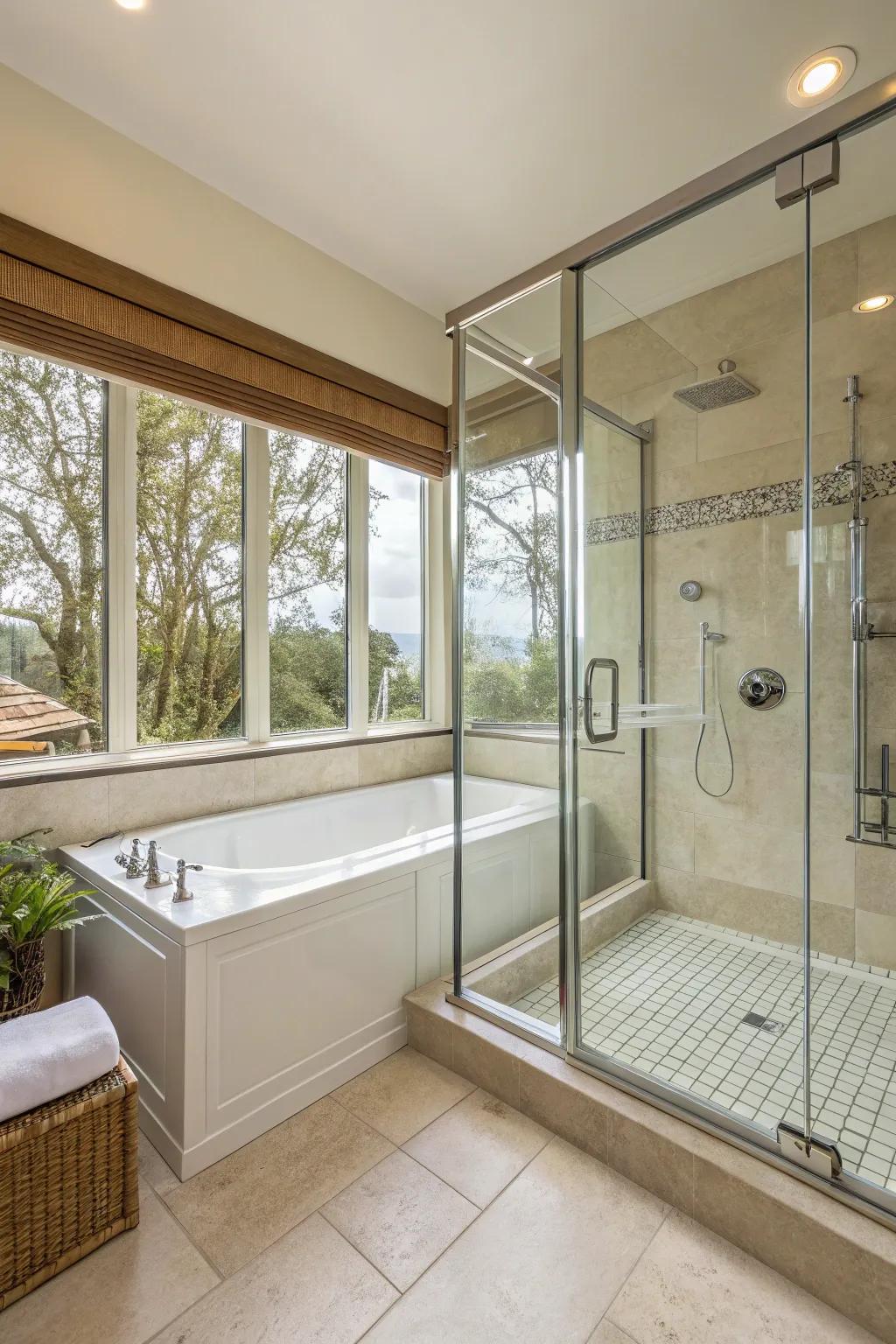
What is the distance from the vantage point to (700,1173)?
54.7 inches

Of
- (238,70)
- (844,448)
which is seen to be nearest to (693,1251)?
(844,448)

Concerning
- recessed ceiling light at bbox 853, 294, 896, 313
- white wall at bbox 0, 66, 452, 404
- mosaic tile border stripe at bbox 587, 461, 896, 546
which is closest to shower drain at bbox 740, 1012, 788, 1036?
mosaic tile border stripe at bbox 587, 461, 896, 546

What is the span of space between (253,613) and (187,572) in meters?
0.32

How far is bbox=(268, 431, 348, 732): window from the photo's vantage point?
9.71ft

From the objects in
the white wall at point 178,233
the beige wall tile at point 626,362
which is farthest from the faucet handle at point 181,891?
the white wall at point 178,233

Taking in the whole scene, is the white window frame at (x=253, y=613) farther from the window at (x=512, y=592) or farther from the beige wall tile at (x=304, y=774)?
the window at (x=512, y=592)

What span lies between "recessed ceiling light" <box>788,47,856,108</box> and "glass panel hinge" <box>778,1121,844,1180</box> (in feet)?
9.28

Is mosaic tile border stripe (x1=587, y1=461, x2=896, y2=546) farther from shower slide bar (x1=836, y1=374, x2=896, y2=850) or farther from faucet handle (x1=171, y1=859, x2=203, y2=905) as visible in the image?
faucet handle (x1=171, y1=859, x2=203, y2=905)

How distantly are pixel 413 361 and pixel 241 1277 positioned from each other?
344 cm

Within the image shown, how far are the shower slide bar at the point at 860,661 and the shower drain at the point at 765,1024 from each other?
0.53 meters

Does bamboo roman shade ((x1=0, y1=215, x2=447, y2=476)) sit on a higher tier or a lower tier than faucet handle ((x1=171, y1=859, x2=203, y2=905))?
higher

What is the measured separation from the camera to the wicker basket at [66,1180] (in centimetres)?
123

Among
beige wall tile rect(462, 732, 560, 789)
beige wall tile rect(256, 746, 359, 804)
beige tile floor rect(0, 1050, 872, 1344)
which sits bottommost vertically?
beige tile floor rect(0, 1050, 872, 1344)

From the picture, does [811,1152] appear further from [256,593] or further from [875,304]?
[256,593]
